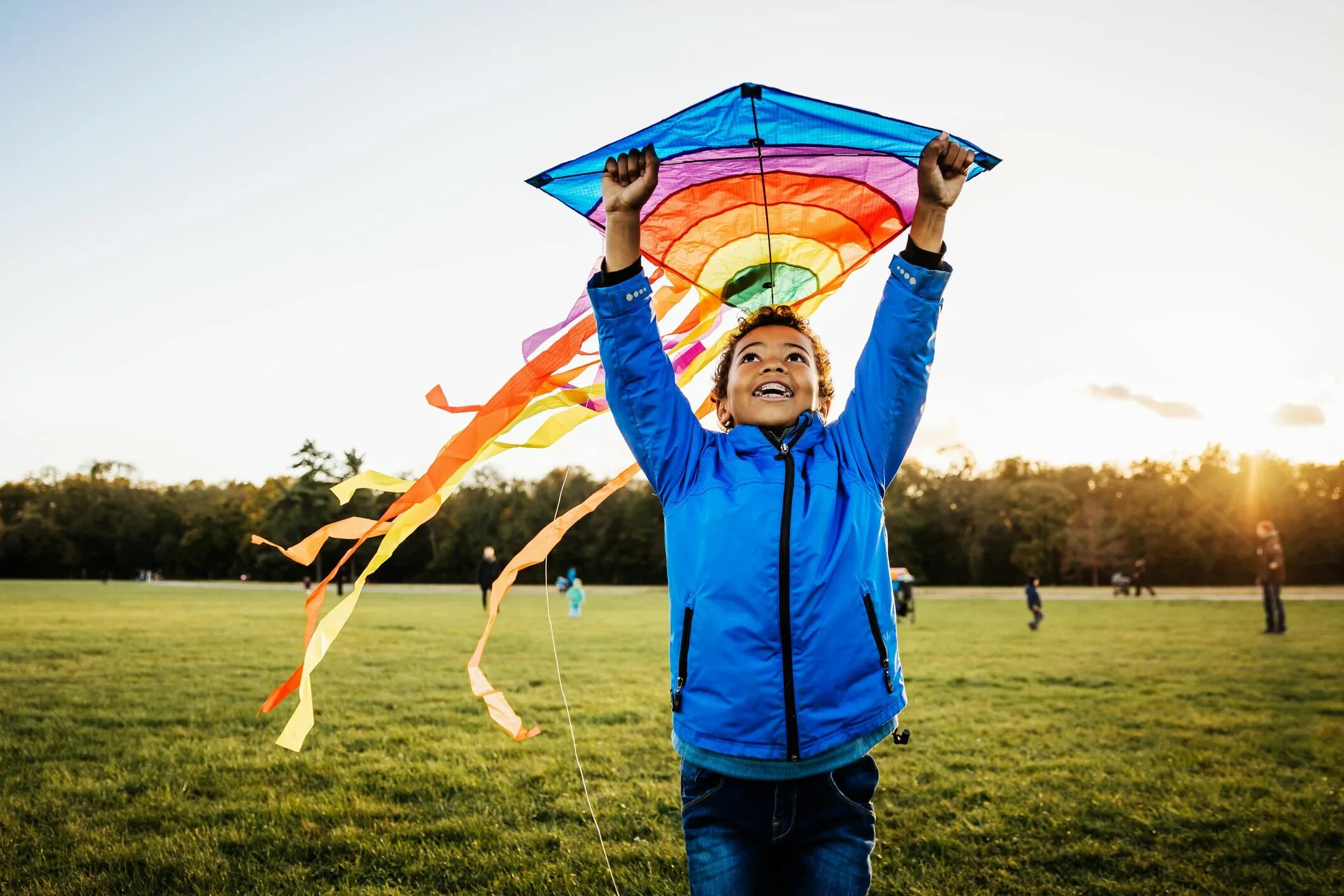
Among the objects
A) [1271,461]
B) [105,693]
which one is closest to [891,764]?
[105,693]

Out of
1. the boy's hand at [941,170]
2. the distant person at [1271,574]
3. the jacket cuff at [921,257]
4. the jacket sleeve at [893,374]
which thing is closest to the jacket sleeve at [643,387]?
the jacket sleeve at [893,374]

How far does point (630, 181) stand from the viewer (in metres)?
2.13

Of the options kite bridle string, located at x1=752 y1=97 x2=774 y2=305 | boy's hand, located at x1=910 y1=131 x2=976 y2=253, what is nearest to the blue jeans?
boy's hand, located at x1=910 y1=131 x2=976 y2=253

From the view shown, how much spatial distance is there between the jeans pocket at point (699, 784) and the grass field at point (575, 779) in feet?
6.05

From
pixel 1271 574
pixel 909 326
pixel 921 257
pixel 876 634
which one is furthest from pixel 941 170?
pixel 1271 574

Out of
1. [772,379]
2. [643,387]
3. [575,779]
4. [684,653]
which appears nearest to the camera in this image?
[684,653]

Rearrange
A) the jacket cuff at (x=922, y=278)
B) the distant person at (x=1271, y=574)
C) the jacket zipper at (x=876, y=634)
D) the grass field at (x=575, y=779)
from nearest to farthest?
the jacket zipper at (x=876, y=634), the jacket cuff at (x=922, y=278), the grass field at (x=575, y=779), the distant person at (x=1271, y=574)

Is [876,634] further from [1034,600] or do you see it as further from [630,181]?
[1034,600]

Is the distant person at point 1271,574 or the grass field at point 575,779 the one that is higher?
the distant person at point 1271,574

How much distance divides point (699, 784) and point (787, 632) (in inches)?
18.0

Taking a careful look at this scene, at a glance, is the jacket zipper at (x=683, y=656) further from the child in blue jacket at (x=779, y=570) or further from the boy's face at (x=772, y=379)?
the boy's face at (x=772, y=379)

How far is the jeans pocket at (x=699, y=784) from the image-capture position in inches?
79.4

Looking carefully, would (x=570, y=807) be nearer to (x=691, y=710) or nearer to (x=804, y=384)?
(x=691, y=710)

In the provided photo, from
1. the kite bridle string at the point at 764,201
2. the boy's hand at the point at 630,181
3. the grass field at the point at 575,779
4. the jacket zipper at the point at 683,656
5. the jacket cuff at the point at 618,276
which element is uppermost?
the kite bridle string at the point at 764,201
